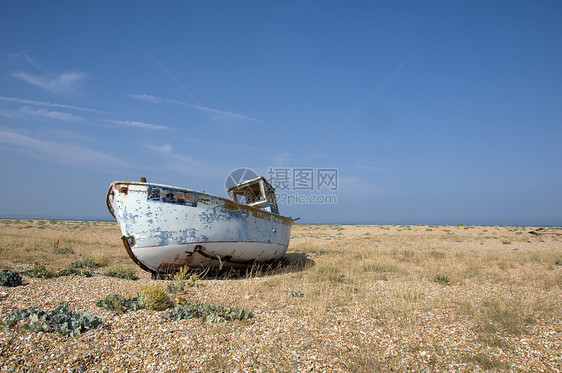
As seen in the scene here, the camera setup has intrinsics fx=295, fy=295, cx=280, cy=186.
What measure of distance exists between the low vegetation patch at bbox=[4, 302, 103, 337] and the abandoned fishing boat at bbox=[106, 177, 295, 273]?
3.37 metres

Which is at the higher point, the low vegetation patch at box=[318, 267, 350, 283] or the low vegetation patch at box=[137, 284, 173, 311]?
the low vegetation patch at box=[137, 284, 173, 311]

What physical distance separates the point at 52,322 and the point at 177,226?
12.7 ft

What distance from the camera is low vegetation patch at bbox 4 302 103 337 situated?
4.14 m

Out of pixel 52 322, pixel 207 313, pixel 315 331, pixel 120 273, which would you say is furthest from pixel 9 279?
pixel 315 331

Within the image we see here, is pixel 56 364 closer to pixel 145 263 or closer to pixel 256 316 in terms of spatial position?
pixel 256 316

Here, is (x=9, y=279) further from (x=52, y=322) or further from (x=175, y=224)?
(x=175, y=224)

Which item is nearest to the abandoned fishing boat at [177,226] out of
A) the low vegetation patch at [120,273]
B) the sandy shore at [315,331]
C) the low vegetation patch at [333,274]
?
the sandy shore at [315,331]

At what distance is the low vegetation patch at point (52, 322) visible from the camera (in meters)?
4.14

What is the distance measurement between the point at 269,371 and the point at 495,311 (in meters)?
4.94

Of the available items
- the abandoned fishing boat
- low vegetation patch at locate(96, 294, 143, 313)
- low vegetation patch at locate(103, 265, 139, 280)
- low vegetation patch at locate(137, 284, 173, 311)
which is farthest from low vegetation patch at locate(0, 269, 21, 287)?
low vegetation patch at locate(137, 284, 173, 311)

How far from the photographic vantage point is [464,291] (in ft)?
26.0

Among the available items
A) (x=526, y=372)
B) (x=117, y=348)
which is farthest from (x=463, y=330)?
(x=117, y=348)

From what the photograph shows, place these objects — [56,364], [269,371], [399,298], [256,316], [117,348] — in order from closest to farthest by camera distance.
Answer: [56,364] < [269,371] < [117,348] < [256,316] < [399,298]

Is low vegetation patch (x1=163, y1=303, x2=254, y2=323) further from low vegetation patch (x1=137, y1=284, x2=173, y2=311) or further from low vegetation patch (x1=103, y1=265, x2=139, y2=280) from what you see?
low vegetation patch (x1=103, y1=265, x2=139, y2=280)
